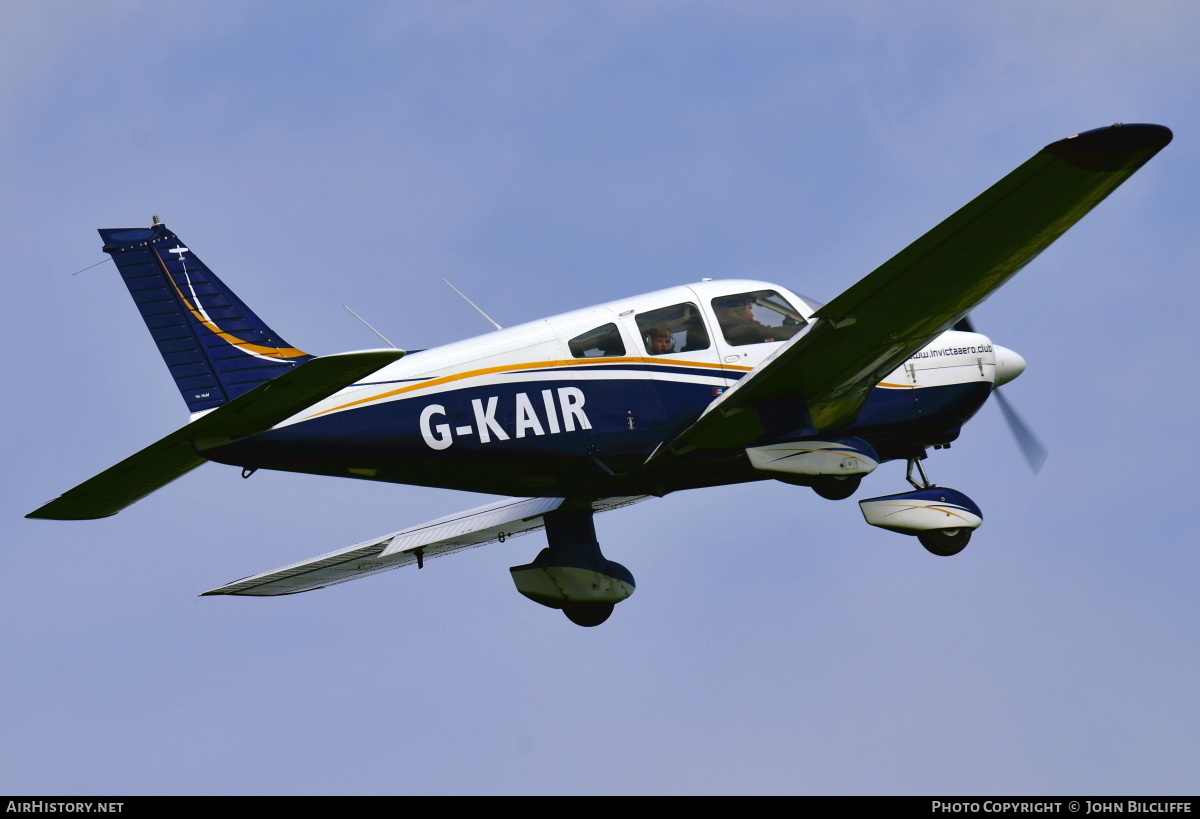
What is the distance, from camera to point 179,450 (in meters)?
12.3

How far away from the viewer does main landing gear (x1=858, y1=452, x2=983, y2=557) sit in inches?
581

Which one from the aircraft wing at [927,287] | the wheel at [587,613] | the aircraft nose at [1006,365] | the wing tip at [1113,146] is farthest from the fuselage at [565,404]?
the wing tip at [1113,146]

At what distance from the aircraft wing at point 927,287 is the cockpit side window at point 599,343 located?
1.06 meters

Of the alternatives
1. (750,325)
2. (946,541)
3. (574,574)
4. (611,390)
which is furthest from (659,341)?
(946,541)

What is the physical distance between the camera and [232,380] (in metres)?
13.6

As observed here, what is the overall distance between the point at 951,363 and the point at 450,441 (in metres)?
5.67

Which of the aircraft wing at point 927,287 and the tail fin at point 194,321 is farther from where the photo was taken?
the tail fin at point 194,321

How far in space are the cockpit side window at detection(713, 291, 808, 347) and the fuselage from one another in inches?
0.5

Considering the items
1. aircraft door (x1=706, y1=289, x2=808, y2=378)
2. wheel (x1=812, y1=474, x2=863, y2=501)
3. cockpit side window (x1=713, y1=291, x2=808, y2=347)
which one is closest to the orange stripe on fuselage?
aircraft door (x1=706, y1=289, x2=808, y2=378)

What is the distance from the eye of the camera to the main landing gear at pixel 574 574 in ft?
53.3

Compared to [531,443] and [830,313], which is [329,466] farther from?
[830,313]

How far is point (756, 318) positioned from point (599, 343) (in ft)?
5.57

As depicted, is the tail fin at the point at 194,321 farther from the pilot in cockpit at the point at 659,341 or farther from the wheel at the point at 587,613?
the wheel at the point at 587,613

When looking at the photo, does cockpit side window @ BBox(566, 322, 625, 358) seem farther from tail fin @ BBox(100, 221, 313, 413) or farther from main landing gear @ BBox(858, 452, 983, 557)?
main landing gear @ BBox(858, 452, 983, 557)
